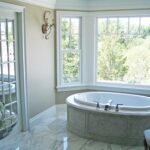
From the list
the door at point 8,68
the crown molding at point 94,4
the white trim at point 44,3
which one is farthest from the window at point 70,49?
the door at point 8,68

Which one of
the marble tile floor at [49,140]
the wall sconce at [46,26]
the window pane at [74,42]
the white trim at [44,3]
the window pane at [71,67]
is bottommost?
the marble tile floor at [49,140]

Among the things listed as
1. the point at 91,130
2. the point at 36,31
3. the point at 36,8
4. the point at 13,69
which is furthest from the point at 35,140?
the point at 36,8

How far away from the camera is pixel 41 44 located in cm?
534

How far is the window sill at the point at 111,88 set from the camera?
5.88 metres

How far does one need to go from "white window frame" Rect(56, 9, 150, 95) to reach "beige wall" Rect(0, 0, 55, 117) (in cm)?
32

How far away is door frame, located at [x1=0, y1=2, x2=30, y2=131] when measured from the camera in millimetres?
4500

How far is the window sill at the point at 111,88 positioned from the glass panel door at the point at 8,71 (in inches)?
70.3

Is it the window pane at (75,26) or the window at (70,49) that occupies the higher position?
the window pane at (75,26)

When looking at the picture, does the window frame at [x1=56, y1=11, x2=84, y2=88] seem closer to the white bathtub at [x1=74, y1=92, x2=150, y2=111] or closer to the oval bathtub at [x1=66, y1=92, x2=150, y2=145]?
the white bathtub at [x1=74, y1=92, x2=150, y2=111]

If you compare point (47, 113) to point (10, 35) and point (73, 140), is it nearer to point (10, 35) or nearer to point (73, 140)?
point (73, 140)

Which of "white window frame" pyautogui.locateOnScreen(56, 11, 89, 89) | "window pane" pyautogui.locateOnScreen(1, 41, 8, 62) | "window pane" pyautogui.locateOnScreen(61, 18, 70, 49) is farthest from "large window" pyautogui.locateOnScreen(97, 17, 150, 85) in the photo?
"window pane" pyautogui.locateOnScreen(1, 41, 8, 62)

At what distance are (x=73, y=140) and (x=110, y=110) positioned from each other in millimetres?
852

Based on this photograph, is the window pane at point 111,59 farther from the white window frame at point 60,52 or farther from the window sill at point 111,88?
the white window frame at point 60,52

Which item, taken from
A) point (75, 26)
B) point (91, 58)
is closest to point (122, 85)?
point (91, 58)
